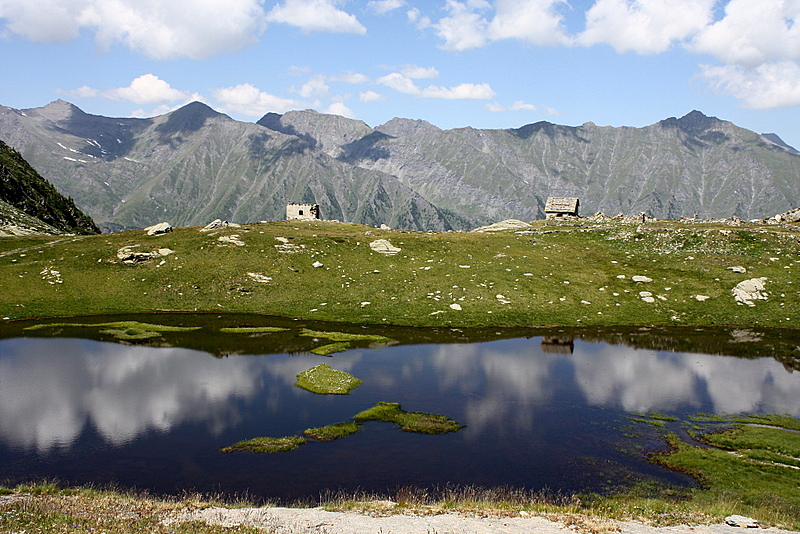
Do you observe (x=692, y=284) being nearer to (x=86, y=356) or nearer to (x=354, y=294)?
(x=354, y=294)

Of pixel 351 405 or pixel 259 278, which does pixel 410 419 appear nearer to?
pixel 351 405

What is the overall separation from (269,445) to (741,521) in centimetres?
2187

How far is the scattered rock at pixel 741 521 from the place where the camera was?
19797 millimetres

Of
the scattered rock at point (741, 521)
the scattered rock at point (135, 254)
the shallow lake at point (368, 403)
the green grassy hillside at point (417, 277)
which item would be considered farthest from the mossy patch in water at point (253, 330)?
the scattered rock at point (741, 521)

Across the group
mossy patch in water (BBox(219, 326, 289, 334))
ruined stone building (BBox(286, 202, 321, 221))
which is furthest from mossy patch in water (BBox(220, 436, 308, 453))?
ruined stone building (BBox(286, 202, 321, 221))

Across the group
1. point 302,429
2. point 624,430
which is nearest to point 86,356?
point 302,429

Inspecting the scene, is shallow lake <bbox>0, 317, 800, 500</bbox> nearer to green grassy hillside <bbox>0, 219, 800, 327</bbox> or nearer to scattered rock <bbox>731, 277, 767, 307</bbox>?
green grassy hillside <bbox>0, 219, 800, 327</bbox>

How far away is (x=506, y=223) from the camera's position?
378 ft

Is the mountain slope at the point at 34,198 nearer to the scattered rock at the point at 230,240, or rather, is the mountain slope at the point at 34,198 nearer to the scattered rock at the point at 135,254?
the scattered rock at the point at 135,254

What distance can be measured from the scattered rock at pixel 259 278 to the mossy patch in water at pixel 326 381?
3122 cm

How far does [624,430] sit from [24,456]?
109ft

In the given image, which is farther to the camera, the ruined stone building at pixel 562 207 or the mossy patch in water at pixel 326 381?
the ruined stone building at pixel 562 207

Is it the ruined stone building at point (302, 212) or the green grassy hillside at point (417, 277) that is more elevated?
the ruined stone building at point (302, 212)

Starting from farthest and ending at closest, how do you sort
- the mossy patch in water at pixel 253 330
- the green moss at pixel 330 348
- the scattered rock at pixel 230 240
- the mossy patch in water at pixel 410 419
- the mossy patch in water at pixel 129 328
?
1. the scattered rock at pixel 230 240
2. the mossy patch in water at pixel 253 330
3. the mossy patch in water at pixel 129 328
4. the green moss at pixel 330 348
5. the mossy patch in water at pixel 410 419
